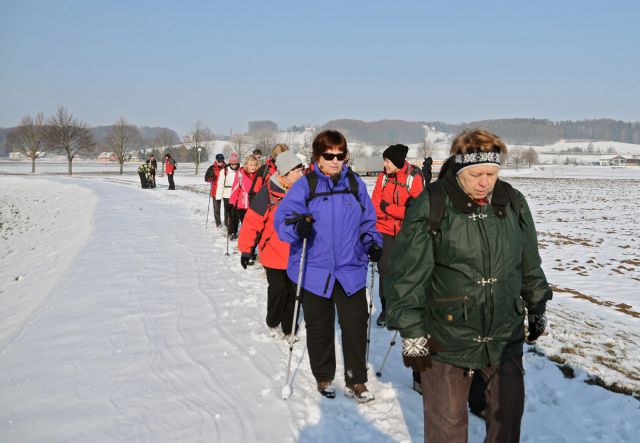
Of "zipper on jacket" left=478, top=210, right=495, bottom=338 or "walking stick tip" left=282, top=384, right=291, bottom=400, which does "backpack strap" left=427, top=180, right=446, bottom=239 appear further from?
"walking stick tip" left=282, top=384, right=291, bottom=400

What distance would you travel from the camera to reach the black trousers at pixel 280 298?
557 centimetres

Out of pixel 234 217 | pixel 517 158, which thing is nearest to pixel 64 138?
pixel 234 217

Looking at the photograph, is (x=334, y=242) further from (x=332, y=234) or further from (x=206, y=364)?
(x=206, y=364)

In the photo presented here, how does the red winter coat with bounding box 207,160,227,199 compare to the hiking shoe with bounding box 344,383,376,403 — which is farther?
the red winter coat with bounding box 207,160,227,199

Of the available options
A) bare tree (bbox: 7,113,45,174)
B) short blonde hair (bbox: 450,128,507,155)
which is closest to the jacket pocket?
short blonde hair (bbox: 450,128,507,155)

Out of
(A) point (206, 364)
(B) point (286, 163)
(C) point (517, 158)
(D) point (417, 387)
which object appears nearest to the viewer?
(D) point (417, 387)

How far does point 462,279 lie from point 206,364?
11.2 feet

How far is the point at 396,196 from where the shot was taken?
5.73 m

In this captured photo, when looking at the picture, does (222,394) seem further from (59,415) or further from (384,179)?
(384,179)

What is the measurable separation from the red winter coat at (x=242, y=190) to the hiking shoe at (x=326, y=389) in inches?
252

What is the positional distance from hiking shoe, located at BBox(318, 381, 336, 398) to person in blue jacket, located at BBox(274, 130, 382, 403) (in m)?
0.17

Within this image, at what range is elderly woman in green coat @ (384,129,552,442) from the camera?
2.58 metres

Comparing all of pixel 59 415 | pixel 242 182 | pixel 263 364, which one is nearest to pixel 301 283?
pixel 263 364

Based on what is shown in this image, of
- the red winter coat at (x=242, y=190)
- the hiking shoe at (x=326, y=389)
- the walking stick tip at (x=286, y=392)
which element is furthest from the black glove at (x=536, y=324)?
the red winter coat at (x=242, y=190)
